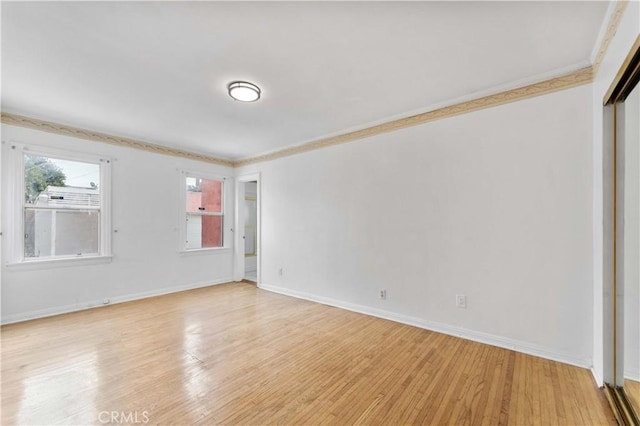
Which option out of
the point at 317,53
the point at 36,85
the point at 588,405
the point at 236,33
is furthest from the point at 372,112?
the point at 36,85

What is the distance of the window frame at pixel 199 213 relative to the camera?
5.00 meters

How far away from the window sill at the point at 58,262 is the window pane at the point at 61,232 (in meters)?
0.11

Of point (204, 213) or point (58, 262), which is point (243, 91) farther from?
point (58, 262)

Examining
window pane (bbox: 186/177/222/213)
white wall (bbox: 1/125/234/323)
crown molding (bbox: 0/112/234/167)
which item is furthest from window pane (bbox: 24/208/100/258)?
A: window pane (bbox: 186/177/222/213)

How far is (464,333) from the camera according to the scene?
9.65ft

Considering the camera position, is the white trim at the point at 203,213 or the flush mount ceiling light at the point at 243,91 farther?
the white trim at the point at 203,213

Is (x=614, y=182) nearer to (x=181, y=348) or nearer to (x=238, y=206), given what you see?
(x=181, y=348)

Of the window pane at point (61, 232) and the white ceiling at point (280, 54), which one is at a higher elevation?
the white ceiling at point (280, 54)

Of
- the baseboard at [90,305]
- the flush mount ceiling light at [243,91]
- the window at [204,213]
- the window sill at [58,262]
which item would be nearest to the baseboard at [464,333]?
the baseboard at [90,305]

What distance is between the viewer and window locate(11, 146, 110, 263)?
3.49m

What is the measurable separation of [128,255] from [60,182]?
1.34 meters

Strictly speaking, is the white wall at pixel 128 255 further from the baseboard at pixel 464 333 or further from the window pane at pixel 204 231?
the baseboard at pixel 464 333

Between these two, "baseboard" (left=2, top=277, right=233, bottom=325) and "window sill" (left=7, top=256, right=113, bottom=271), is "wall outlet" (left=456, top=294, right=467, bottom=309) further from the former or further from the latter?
"window sill" (left=7, top=256, right=113, bottom=271)

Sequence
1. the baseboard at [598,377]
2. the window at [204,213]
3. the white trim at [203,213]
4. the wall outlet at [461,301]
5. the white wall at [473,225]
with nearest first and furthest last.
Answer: the baseboard at [598,377] < the white wall at [473,225] < the wall outlet at [461,301] < the white trim at [203,213] < the window at [204,213]
